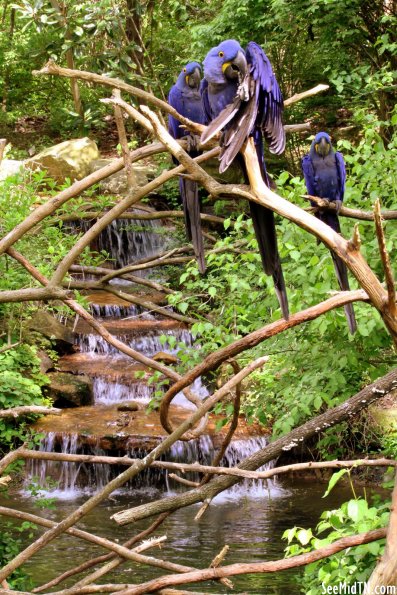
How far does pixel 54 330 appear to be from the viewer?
8773 millimetres

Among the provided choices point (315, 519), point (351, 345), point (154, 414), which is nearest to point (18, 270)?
point (154, 414)

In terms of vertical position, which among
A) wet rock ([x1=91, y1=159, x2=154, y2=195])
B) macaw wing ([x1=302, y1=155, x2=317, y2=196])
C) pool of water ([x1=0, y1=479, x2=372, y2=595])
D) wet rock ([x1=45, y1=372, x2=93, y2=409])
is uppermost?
wet rock ([x1=91, y1=159, x2=154, y2=195])

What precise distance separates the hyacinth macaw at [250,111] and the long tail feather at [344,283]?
79cm

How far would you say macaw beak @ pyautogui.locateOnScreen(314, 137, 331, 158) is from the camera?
4336mm

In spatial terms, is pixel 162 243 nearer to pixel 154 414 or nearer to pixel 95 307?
pixel 95 307

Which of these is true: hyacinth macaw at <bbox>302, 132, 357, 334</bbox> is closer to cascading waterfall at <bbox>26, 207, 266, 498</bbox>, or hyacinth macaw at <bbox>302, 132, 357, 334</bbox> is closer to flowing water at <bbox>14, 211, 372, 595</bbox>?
flowing water at <bbox>14, 211, 372, 595</bbox>

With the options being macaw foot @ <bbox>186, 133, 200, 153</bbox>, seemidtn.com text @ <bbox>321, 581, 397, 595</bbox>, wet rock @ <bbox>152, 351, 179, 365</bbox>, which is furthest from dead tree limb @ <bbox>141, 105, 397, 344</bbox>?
wet rock @ <bbox>152, 351, 179, 365</bbox>

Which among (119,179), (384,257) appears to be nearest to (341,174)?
(384,257)

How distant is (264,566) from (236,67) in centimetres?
169

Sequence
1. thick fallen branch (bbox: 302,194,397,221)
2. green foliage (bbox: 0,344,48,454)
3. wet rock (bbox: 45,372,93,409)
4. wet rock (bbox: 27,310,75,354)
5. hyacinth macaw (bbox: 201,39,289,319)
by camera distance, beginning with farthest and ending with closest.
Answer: wet rock (bbox: 27,310,75,354) → wet rock (bbox: 45,372,93,409) → green foliage (bbox: 0,344,48,454) → thick fallen branch (bbox: 302,194,397,221) → hyacinth macaw (bbox: 201,39,289,319)

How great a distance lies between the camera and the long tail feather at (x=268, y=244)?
7.80ft

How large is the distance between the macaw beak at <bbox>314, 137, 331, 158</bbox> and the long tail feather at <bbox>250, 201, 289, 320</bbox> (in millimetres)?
2068

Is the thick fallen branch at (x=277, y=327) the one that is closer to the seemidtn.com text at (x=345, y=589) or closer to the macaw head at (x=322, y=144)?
the seemidtn.com text at (x=345, y=589)

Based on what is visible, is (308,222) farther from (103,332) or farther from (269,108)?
(103,332)
